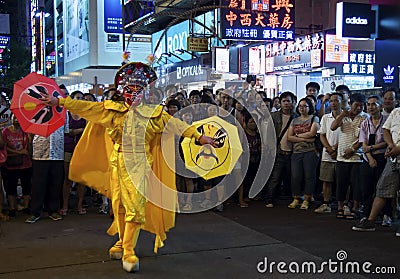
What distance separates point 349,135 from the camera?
23.7 feet

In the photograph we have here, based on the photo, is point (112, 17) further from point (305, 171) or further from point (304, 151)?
point (305, 171)

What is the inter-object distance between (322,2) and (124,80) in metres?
12.2

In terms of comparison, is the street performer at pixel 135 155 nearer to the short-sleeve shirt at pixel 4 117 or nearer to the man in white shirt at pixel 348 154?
the man in white shirt at pixel 348 154

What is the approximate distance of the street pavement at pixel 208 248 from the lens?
4.91 m

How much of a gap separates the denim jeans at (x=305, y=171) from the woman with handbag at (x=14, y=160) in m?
3.99

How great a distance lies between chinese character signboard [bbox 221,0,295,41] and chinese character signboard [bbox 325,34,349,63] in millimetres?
1328

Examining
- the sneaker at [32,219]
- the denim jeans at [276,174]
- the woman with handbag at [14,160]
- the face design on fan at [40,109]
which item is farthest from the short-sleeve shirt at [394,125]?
the woman with handbag at [14,160]

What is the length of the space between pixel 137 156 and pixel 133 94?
2.00ft

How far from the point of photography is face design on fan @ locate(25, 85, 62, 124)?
541 centimetres

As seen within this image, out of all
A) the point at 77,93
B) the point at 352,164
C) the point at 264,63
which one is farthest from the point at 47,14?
the point at 352,164

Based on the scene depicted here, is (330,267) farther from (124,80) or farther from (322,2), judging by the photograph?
(322,2)

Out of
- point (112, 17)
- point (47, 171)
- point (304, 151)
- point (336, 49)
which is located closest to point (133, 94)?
point (47, 171)

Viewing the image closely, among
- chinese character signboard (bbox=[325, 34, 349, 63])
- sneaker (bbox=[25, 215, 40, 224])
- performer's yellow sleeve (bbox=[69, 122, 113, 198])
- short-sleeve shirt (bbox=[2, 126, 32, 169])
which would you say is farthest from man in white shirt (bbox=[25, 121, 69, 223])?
chinese character signboard (bbox=[325, 34, 349, 63])

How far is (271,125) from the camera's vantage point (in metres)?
8.30
